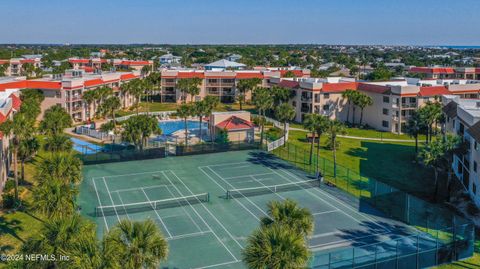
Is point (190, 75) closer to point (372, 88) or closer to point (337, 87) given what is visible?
point (337, 87)

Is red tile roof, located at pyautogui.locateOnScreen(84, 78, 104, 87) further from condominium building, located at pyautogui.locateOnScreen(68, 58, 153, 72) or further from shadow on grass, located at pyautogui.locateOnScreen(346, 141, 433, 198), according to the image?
shadow on grass, located at pyautogui.locateOnScreen(346, 141, 433, 198)

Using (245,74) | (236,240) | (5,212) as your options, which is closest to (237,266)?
(236,240)

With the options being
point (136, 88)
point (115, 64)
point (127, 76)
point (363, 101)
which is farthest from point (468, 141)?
point (115, 64)

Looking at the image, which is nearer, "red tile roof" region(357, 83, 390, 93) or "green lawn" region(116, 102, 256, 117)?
"red tile roof" region(357, 83, 390, 93)

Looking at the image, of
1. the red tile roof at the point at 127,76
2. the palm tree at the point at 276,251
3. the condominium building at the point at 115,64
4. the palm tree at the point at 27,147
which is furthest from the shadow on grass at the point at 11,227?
the condominium building at the point at 115,64

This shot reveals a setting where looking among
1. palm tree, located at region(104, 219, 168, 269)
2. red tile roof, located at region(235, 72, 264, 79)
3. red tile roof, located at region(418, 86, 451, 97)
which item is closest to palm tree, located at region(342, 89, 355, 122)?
red tile roof, located at region(418, 86, 451, 97)

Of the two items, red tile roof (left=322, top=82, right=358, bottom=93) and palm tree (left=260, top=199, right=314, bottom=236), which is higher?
red tile roof (left=322, top=82, right=358, bottom=93)
